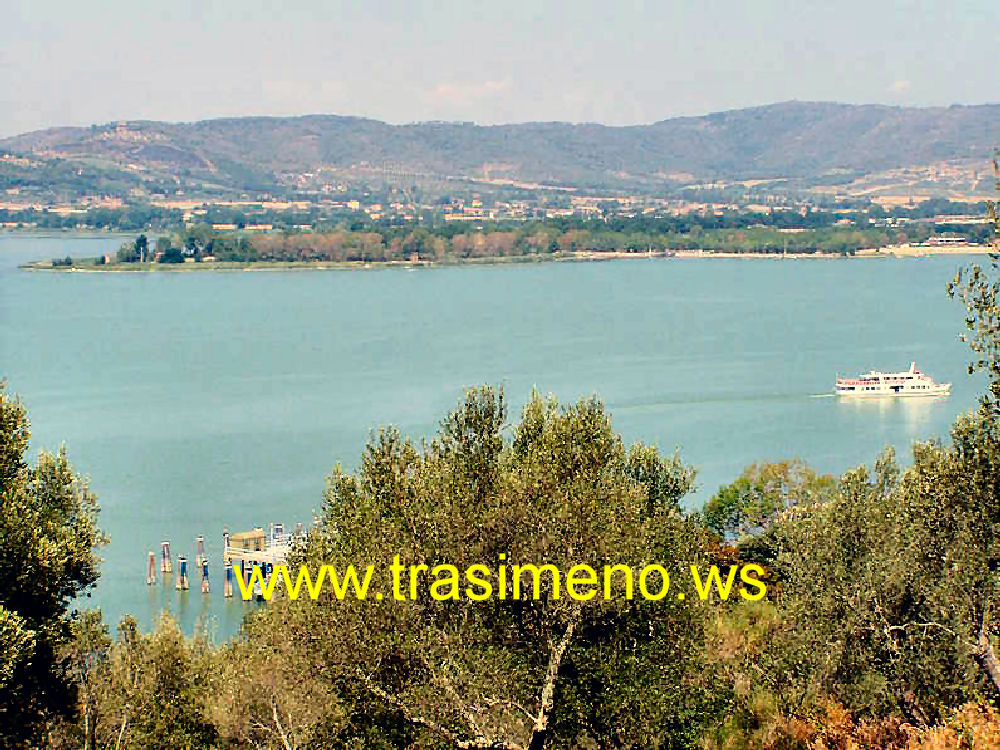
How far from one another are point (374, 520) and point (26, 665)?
1.69m

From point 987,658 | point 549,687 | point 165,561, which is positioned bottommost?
point 165,561

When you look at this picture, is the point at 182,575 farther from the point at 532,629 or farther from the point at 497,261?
the point at 497,261

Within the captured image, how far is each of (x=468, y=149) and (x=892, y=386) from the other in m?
160

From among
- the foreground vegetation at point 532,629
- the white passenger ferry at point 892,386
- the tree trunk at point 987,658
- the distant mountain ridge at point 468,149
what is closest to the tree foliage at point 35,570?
the foreground vegetation at point 532,629

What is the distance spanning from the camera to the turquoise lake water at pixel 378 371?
71.3 feet

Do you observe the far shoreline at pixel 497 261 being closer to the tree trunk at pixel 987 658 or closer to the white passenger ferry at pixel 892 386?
the white passenger ferry at pixel 892 386

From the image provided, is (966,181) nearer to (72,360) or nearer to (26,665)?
(72,360)

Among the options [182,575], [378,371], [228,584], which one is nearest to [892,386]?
[378,371]

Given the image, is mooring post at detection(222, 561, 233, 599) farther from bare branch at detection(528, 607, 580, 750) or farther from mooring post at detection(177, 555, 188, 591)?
bare branch at detection(528, 607, 580, 750)

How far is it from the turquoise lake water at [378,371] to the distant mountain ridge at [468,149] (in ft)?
342

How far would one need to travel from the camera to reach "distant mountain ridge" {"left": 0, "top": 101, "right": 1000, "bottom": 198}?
16212 cm

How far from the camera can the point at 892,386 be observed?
30.0 meters

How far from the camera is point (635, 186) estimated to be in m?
168

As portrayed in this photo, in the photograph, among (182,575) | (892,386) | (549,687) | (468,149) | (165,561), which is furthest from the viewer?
(468,149)
